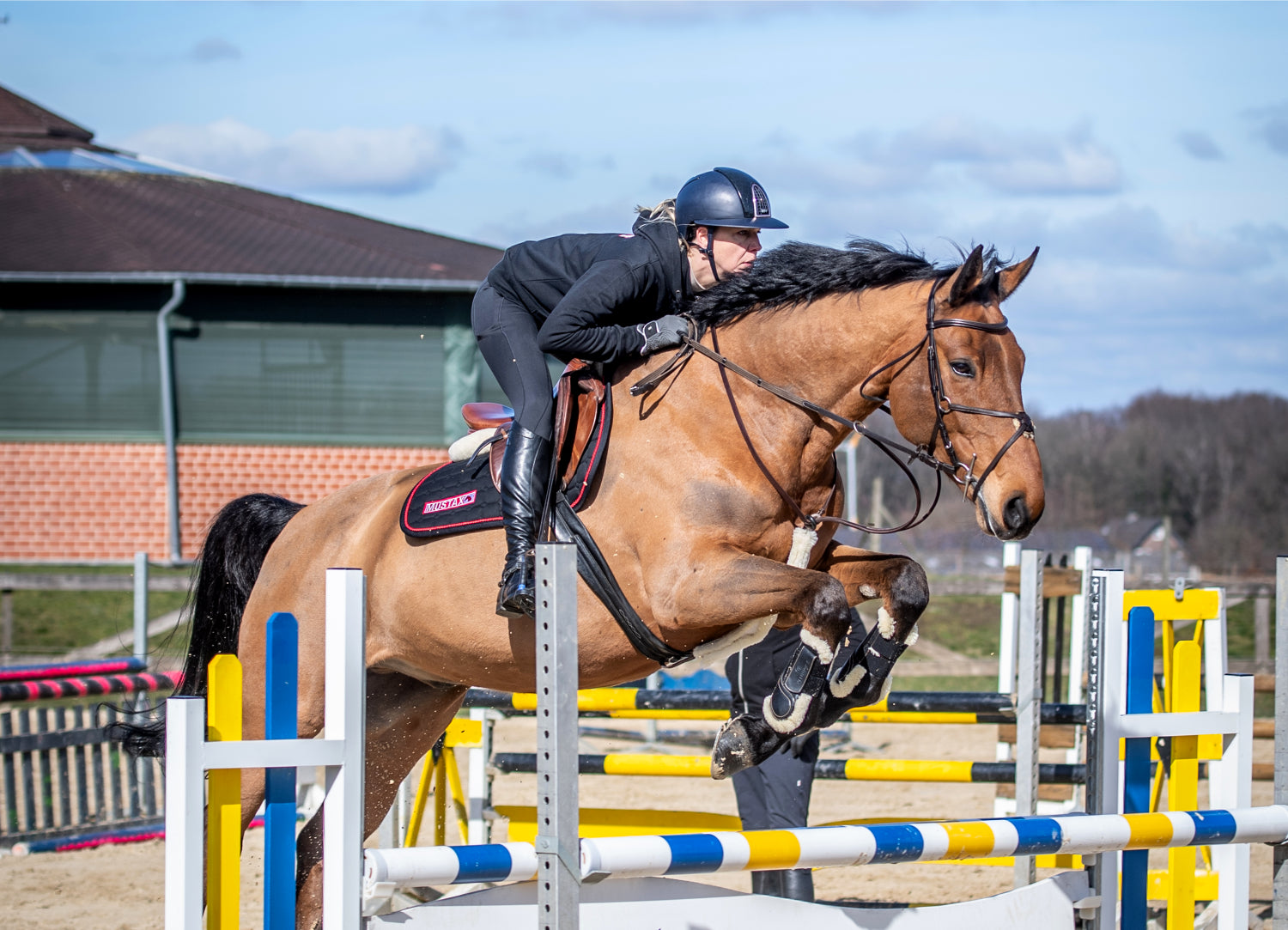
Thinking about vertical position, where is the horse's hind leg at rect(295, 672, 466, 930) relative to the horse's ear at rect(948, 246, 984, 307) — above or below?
below

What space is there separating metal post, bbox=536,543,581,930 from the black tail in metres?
2.29

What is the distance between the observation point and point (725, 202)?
3496 millimetres

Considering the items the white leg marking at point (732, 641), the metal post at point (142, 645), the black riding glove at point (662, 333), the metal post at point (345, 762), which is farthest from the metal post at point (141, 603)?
the metal post at point (345, 762)

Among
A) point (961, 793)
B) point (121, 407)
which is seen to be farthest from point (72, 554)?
point (961, 793)

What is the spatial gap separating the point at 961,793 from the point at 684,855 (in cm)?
604

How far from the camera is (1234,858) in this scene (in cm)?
341

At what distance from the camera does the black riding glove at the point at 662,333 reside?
3.54m

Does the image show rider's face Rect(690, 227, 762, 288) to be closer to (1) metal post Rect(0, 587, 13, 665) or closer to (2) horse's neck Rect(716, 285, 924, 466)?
(2) horse's neck Rect(716, 285, 924, 466)

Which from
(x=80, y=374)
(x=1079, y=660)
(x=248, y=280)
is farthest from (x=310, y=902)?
(x=80, y=374)

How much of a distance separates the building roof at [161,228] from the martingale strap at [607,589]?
1167cm

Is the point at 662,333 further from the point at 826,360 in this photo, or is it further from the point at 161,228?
the point at 161,228

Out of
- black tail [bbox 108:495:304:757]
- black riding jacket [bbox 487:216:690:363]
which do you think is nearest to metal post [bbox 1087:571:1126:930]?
black riding jacket [bbox 487:216:690:363]

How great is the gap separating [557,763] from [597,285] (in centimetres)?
150

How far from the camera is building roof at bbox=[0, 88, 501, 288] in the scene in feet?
49.0
